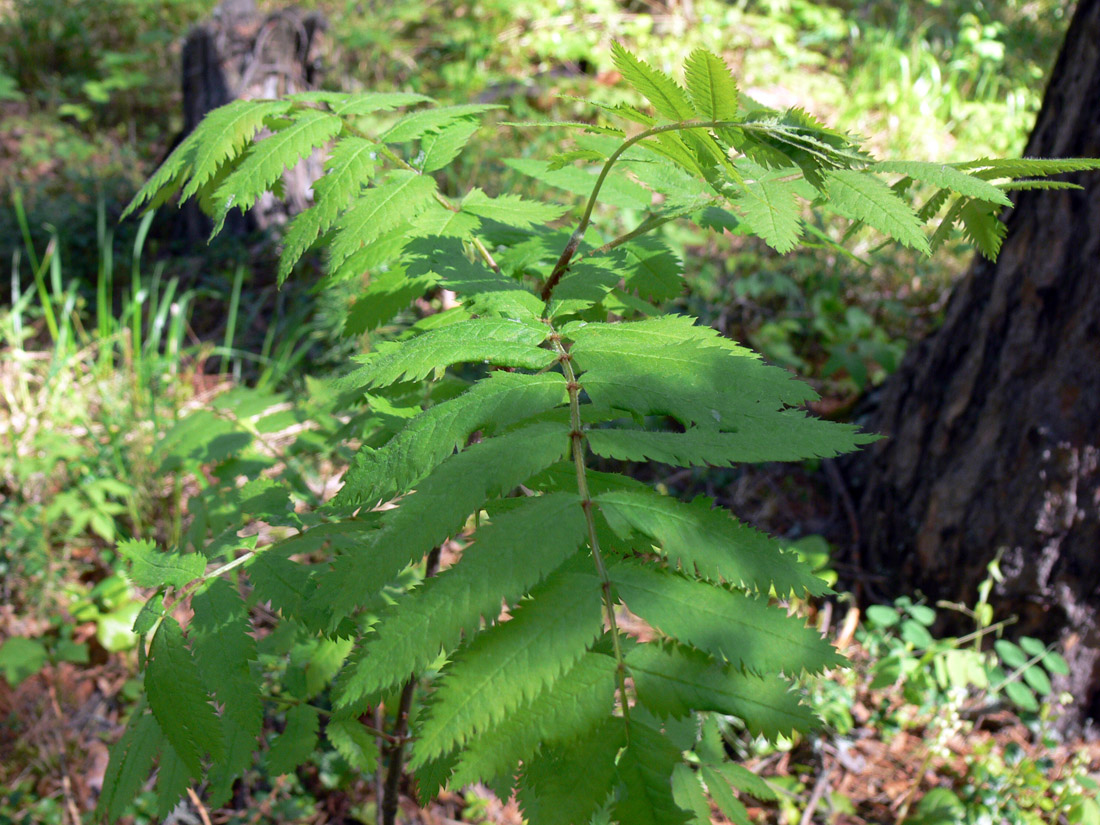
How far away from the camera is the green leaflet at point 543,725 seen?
1.73 ft

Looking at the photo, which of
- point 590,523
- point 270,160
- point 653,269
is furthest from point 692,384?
point 270,160

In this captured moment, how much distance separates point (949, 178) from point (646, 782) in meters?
0.67

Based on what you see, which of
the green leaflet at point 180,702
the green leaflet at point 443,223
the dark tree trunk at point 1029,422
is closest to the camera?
the green leaflet at point 180,702

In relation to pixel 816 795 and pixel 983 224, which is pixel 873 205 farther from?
pixel 816 795

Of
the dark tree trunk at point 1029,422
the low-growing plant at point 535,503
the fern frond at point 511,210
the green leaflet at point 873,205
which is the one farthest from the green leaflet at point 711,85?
the dark tree trunk at point 1029,422

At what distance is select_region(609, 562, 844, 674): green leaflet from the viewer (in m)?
0.57

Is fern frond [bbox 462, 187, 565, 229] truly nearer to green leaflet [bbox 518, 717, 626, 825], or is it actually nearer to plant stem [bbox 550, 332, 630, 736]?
plant stem [bbox 550, 332, 630, 736]

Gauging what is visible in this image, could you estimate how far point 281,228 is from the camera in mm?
4695

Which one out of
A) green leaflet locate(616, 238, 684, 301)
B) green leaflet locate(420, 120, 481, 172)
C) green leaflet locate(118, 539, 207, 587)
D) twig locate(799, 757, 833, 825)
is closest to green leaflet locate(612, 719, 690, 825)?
green leaflet locate(118, 539, 207, 587)

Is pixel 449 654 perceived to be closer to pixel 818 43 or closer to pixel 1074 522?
pixel 1074 522

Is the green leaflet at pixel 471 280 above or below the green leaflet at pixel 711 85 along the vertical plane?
below

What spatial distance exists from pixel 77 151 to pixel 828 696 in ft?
22.4

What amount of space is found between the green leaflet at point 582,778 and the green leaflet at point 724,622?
9cm

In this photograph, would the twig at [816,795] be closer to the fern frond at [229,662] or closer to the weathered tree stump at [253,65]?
the fern frond at [229,662]
